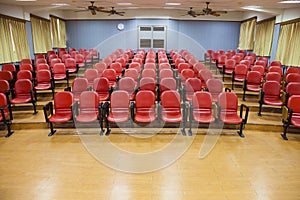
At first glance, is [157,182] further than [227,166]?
No

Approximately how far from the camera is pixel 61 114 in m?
4.39

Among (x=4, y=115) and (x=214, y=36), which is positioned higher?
(x=214, y=36)

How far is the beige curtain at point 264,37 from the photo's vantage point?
31.0 ft

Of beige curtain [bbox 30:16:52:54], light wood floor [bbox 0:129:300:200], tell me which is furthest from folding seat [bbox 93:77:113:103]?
beige curtain [bbox 30:16:52:54]

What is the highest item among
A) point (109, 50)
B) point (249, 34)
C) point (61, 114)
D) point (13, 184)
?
point (249, 34)

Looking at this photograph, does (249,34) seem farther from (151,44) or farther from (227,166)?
(227,166)

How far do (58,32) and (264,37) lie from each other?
10.6m

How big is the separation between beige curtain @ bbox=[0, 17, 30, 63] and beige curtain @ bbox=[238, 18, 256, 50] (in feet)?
35.1

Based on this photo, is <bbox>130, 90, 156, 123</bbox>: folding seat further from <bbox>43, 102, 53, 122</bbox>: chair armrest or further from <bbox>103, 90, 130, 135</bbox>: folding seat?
<bbox>43, 102, 53, 122</bbox>: chair armrest

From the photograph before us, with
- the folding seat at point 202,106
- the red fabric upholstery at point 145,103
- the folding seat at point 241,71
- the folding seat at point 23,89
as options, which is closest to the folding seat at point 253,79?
the folding seat at point 241,71

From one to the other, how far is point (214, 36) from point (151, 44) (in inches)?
153

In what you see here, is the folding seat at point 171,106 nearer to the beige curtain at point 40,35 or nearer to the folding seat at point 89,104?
the folding seat at point 89,104

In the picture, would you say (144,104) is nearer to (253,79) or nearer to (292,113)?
(292,113)

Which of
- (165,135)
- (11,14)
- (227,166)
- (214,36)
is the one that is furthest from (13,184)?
(214,36)
